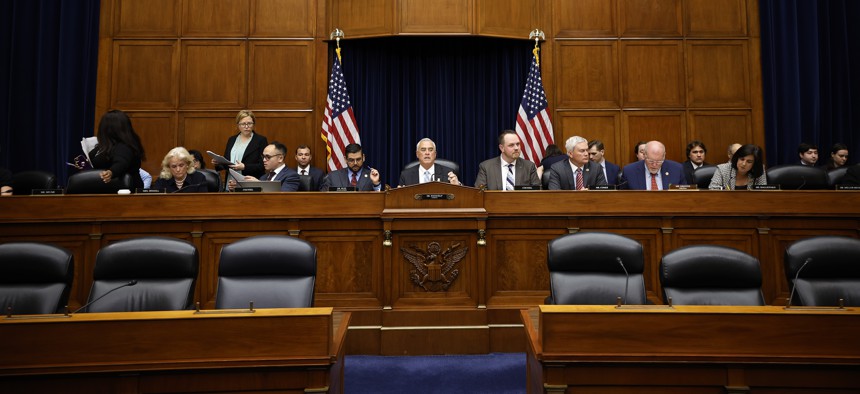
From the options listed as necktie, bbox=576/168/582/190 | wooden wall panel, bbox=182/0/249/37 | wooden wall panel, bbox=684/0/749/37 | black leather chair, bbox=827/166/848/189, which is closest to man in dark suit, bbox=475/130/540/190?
necktie, bbox=576/168/582/190

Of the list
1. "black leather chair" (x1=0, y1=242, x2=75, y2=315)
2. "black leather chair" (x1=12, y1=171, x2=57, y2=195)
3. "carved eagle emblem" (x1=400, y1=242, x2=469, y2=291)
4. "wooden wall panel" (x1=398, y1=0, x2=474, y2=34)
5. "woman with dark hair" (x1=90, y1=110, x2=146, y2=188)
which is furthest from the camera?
"wooden wall panel" (x1=398, y1=0, x2=474, y2=34)

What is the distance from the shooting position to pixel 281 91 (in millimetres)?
7094

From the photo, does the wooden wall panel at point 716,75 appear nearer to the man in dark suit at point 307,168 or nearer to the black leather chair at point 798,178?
the black leather chair at point 798,178

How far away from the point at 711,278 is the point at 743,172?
2543 millimetres

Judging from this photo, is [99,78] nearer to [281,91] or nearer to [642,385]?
[281,91]

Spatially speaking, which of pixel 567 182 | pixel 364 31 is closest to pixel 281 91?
pixel 364 31

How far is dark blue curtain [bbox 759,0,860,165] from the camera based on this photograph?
23.6 feet

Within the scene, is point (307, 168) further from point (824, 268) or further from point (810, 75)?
point (810, 75)

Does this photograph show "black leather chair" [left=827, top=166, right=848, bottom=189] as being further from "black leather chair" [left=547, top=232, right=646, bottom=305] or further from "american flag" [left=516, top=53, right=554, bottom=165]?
"black leather chair" [left=547, top=232, right=646, bottom=305]

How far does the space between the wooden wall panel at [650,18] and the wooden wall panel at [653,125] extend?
1.07 m

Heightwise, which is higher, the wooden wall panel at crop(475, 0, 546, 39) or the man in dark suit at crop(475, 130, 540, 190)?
the wooden wall panel at crop(475, 0, 546, 39)

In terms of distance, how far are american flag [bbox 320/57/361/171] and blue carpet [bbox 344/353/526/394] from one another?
3378 mm

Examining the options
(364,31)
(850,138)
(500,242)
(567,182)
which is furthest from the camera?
(850,138)

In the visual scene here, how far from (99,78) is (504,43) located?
206 inches
